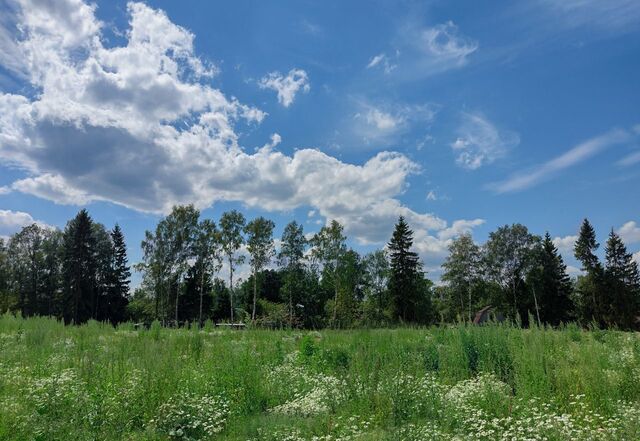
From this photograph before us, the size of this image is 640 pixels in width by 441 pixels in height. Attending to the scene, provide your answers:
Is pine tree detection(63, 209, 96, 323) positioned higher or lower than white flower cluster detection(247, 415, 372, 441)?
higher

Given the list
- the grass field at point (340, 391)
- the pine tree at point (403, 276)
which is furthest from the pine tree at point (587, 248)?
the grass field at point (340, 391)

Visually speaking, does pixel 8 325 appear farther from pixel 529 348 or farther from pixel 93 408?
pixel 529 348

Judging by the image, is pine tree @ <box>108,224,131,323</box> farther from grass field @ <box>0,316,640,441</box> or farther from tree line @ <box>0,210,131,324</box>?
grass field @ <box>0,316,640,441</box>

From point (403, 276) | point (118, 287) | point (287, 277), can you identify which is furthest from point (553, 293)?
point (118, 287)

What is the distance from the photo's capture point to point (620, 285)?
181 ft

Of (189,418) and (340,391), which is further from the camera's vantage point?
(340,391)

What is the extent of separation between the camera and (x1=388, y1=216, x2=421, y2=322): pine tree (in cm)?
5559

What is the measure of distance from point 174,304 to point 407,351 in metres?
55.8

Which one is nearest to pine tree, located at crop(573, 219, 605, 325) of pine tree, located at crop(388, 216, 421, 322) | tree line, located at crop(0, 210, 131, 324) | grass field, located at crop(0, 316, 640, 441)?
pine tree, located at crop(388, 216, 421, 322)

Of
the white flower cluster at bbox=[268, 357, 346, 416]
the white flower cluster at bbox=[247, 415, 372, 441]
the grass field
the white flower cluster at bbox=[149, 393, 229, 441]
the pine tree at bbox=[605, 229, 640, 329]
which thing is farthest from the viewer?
the pine tree at bbox=[605, 229, 640, 329]

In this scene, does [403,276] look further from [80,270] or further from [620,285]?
[80,270]

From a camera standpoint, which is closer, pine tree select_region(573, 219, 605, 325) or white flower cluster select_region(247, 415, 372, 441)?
white flower cluster select_region(247, 415, 372, 441)

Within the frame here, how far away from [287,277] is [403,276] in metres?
15.7

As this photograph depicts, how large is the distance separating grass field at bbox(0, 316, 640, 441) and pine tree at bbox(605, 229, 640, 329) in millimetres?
52512
